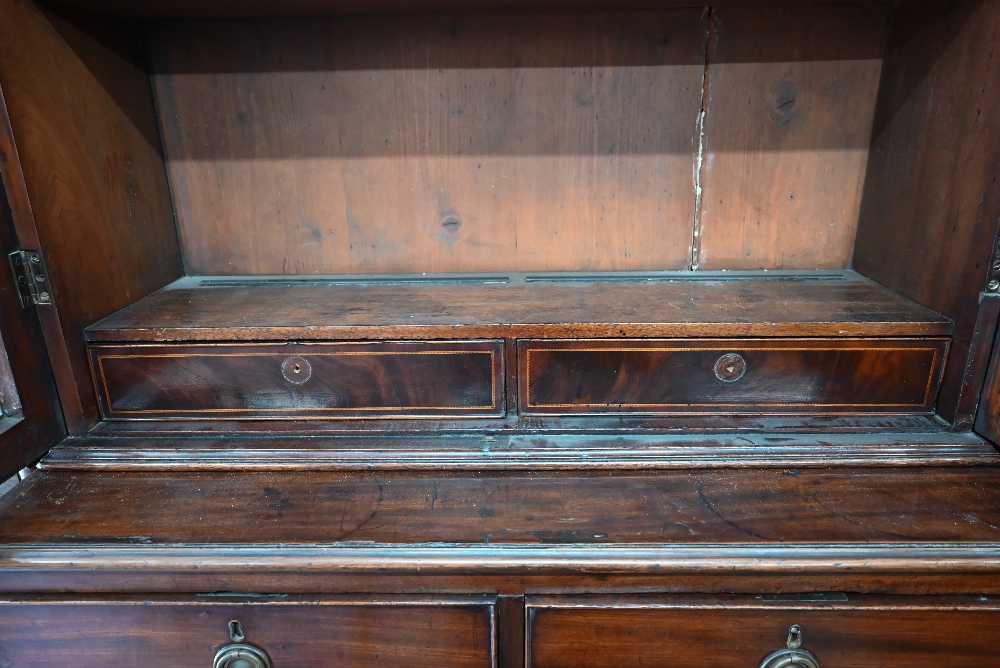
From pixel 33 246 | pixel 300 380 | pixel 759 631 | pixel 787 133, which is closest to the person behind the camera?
pixel 759 631

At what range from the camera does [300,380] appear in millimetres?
996

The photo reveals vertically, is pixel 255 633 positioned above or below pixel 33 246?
below

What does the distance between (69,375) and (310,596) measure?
55cm

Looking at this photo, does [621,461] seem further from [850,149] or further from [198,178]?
[198,178]

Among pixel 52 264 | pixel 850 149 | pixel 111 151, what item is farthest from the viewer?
pixel 850 149

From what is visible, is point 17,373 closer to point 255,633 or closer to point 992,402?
point 255,633

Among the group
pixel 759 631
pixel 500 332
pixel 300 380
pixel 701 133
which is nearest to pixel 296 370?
pixel 300 380

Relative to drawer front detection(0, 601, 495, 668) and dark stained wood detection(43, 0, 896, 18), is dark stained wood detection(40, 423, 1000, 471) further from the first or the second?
dark stained wood detection(43, 0, 896, 18)

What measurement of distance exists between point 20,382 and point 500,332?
72cm

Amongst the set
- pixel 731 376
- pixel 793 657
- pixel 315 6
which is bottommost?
pixel 793 657

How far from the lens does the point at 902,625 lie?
775 mm

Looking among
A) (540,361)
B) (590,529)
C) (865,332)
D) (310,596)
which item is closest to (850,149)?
(865,332)

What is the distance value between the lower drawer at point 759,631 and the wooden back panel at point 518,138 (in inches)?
28.3

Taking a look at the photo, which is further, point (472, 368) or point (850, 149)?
point (850, 149)
